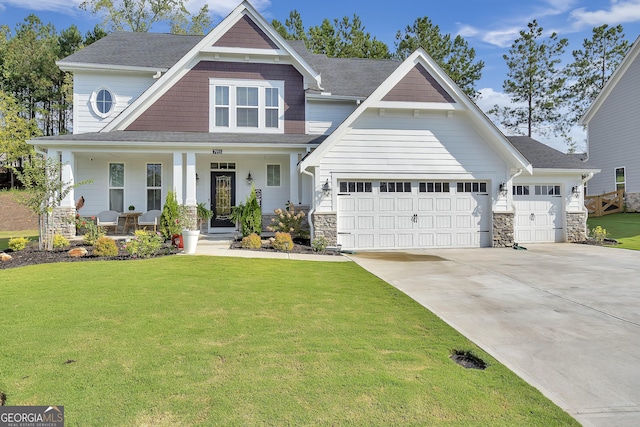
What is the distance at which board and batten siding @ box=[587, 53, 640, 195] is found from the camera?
21.0 m

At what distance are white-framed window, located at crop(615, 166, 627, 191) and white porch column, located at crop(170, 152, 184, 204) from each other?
2391cm

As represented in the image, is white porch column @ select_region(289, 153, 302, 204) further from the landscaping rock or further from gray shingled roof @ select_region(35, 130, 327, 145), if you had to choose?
the landscaping rock

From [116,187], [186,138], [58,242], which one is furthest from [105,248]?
[116,187]

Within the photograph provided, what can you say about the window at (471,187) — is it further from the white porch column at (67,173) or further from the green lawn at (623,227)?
the white porch column at (67,173)

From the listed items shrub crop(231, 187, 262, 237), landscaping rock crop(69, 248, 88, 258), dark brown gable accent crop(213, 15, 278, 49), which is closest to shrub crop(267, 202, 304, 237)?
shrub crop(231, 187, 262, 237)

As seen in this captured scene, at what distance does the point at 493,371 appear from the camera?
3672 millimetres

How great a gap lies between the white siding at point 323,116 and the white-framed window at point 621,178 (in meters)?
17.4

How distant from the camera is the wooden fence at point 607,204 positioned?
21.9 meters

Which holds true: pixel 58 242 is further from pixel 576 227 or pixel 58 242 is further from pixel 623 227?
pixel 623 227

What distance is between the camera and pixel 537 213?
1487cm

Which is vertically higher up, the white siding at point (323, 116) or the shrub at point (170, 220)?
the white siding at point (323, 116)

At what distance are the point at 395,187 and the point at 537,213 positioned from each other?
619 centimetres

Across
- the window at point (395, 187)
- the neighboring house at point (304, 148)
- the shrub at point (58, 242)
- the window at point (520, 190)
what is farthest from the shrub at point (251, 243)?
the window at point (520, 190)

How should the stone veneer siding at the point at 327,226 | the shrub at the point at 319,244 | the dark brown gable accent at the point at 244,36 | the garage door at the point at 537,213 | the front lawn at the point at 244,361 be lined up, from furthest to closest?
the dark brown gable accent at the point at 244,36, the garage door at the point at 537,213, the stone veneer siding at the point at 327,226, the shrub at the point at 319,244, the front lawn at the point at 244,361
